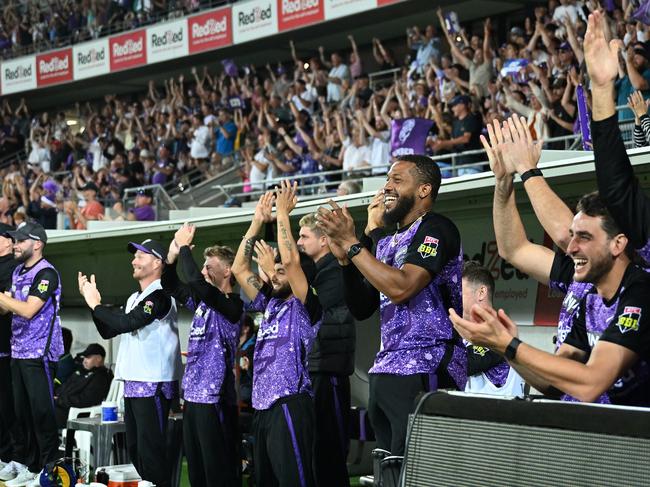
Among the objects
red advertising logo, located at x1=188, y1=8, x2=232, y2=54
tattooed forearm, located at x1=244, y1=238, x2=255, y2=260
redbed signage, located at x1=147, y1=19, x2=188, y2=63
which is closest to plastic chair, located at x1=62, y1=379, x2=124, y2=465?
tattooed forearm, located at x1=244, y1=238, x2=255, y2=260

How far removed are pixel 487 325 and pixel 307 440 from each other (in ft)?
8.99

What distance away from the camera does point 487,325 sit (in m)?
3.21

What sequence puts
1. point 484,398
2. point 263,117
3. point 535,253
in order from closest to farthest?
point 484,398 → point 535,253 → point 263,117

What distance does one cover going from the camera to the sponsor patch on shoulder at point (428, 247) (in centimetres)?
438

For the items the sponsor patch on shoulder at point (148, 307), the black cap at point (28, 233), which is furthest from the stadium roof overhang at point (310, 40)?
the sponsor patch on shoulder at point (148, 307)

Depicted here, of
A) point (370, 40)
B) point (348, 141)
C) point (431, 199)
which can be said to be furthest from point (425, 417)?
point (370, 40)

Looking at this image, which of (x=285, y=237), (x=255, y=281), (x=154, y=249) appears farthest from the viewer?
(x=154, y=249)

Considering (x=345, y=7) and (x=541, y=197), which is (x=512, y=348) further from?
(x=345, y=7)

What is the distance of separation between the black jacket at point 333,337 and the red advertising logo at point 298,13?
40.2 ft

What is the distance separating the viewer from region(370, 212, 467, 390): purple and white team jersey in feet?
14.5

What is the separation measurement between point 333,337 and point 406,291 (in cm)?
259

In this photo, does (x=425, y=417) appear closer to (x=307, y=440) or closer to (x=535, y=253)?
(x=535, y=253)

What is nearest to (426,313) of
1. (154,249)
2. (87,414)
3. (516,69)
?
(154,249)

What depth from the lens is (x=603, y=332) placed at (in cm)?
333
